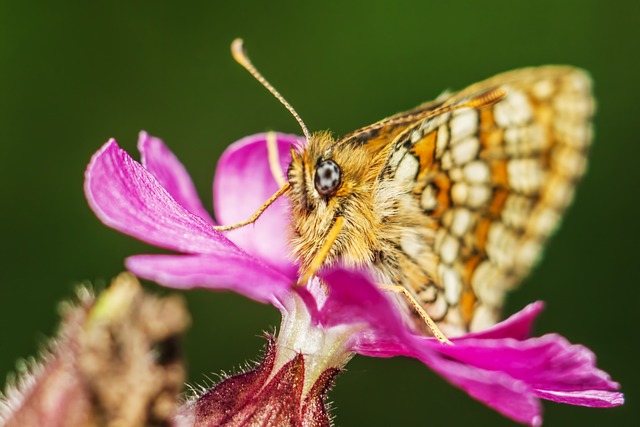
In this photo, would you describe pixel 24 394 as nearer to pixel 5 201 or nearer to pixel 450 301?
pixel 450 301

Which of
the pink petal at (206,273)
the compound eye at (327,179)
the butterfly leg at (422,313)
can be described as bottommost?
the butterfly leg at (422,313)

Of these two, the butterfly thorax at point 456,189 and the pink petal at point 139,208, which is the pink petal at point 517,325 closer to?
the butterfly thorax at point 456,189

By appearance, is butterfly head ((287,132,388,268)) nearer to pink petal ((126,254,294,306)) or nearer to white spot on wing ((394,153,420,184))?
white spot on wing ((394,153,420,184))

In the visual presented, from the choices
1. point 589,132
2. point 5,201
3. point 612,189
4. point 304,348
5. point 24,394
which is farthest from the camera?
point 612,189

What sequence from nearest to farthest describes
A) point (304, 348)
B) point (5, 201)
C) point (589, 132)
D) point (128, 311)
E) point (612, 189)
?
point (128, 311) → point (304, 348) → point (589, 132) → point (5, 201) → point (612, 189)

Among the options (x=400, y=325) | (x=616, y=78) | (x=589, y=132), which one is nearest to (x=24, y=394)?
(x=400, y=325)

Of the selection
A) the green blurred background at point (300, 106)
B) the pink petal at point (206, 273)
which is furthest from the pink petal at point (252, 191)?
the green blurred background at point (300, 106)

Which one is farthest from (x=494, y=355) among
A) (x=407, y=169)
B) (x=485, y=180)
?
(x=485, y=180)

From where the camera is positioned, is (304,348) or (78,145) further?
(78,145)
